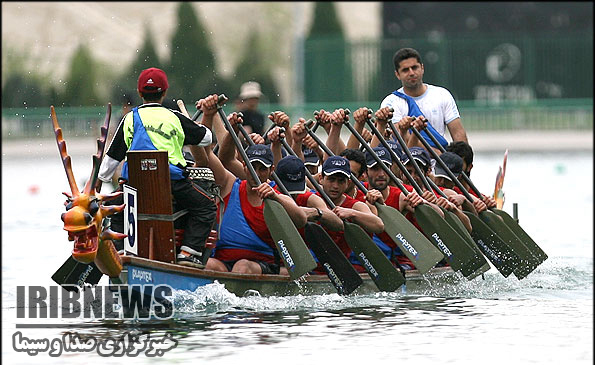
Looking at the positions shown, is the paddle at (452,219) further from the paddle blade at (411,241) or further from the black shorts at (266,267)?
the black shorts at (266,267)

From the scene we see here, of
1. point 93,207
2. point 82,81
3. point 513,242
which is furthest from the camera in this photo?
point 82,81

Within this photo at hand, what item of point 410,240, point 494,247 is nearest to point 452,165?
point 494,247

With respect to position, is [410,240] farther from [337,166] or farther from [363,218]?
[337,166]

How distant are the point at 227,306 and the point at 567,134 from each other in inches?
1100

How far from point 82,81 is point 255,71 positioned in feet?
21.4

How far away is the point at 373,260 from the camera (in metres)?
11.0

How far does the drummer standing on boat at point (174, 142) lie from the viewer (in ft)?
32.4

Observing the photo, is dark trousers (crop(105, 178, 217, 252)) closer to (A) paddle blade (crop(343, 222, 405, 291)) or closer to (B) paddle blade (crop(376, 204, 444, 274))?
(A) paddle blade (crop(343, 222, 405, 291))

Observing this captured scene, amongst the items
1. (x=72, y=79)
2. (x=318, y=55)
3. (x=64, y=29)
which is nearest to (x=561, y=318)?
(x=318, y=55)

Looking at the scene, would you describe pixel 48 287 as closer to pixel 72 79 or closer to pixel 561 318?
pixel 561 318

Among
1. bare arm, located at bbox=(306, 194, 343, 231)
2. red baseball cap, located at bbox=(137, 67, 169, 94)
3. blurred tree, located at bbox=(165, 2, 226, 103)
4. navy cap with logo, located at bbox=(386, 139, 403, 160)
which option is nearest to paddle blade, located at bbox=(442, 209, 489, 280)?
navy cap with logo, located at bbox=(386, 139, 403, 160)

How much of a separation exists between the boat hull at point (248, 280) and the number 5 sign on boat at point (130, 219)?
0.34m

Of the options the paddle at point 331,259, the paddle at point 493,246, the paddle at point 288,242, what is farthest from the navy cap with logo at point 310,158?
the paddle at point 288,242

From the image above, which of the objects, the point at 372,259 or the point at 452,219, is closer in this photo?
the point at 372,259
